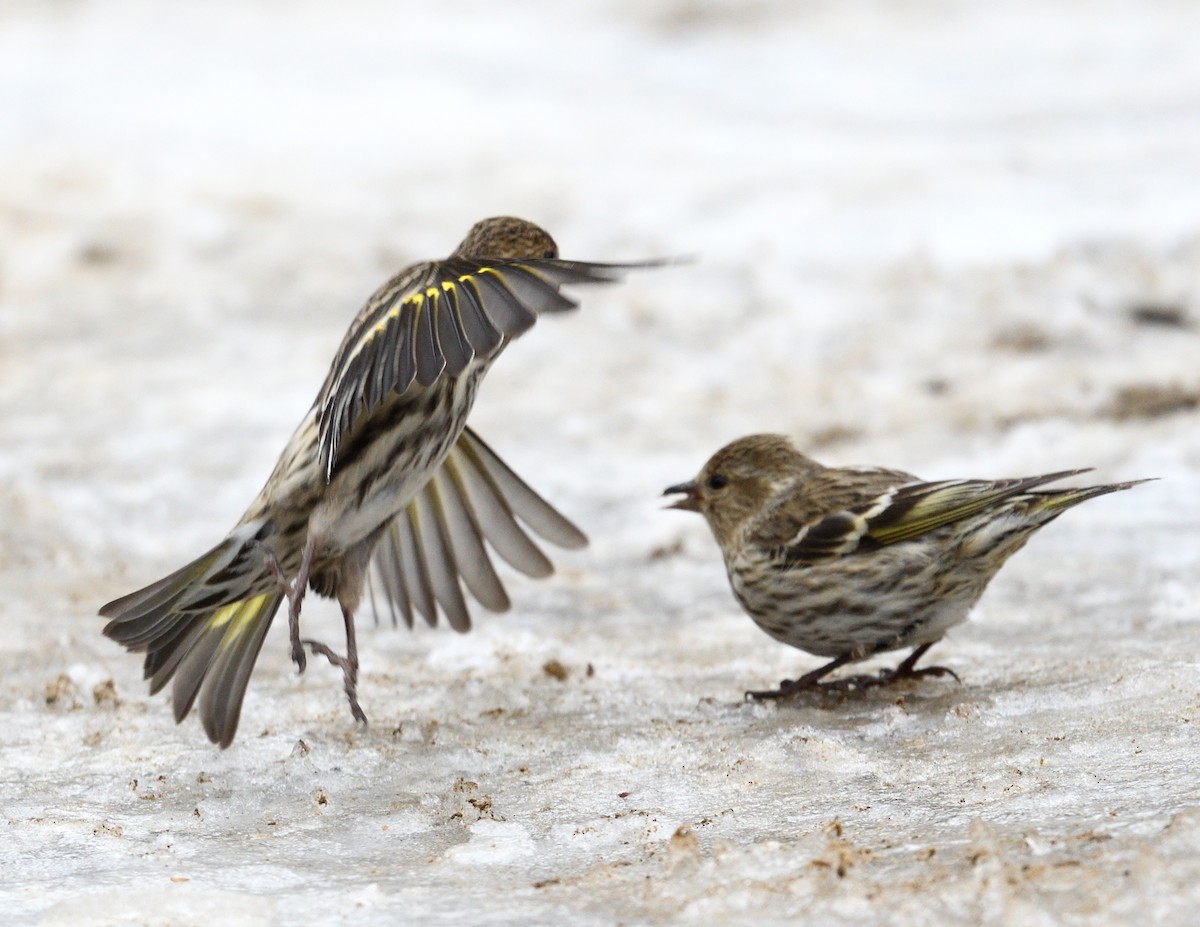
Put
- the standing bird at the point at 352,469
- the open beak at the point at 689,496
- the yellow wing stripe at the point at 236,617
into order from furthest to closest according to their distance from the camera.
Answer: the open beak at the point at 689,496, the yellow wing stripe at the point at 236,617, the standing bird at the point at 352,469

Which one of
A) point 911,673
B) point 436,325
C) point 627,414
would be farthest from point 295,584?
point 627,414

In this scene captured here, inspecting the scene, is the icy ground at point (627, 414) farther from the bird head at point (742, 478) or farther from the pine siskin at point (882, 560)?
the bird head at point (742, 478)

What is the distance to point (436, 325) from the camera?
3867 mm

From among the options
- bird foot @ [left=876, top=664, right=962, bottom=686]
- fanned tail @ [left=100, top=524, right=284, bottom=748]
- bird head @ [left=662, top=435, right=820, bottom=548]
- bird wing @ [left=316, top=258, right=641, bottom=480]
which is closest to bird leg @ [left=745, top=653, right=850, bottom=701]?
bird foot @ [left=876, top=664, right=962, bottom=686]

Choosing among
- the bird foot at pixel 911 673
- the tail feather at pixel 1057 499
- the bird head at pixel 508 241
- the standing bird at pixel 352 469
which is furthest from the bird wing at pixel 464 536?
the tail feather at pixel 1057 499

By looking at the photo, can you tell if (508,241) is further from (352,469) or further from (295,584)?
(295,584)

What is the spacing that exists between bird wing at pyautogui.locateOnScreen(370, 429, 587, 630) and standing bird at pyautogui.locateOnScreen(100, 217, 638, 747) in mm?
533

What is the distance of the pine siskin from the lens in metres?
4.40

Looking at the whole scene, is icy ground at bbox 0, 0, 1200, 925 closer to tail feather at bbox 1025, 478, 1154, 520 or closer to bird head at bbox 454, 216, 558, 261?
tail feather at bbox 1025, 478, 1154, 520

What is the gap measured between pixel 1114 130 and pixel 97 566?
6956 mm

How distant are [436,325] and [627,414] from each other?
3746mm

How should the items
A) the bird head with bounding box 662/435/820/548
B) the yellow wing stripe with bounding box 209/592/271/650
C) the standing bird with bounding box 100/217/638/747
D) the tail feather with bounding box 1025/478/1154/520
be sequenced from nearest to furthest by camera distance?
the standing bird with bounding box 100/217/638/747 → the tail feather with bounding box 1025/478/1154/520 → the yellow wing stripe with bounding box 209/592/271/650 → the bird head with bounding box 662/435/820/548

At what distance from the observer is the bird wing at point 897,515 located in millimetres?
4418

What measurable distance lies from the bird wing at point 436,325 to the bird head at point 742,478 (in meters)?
1.23
